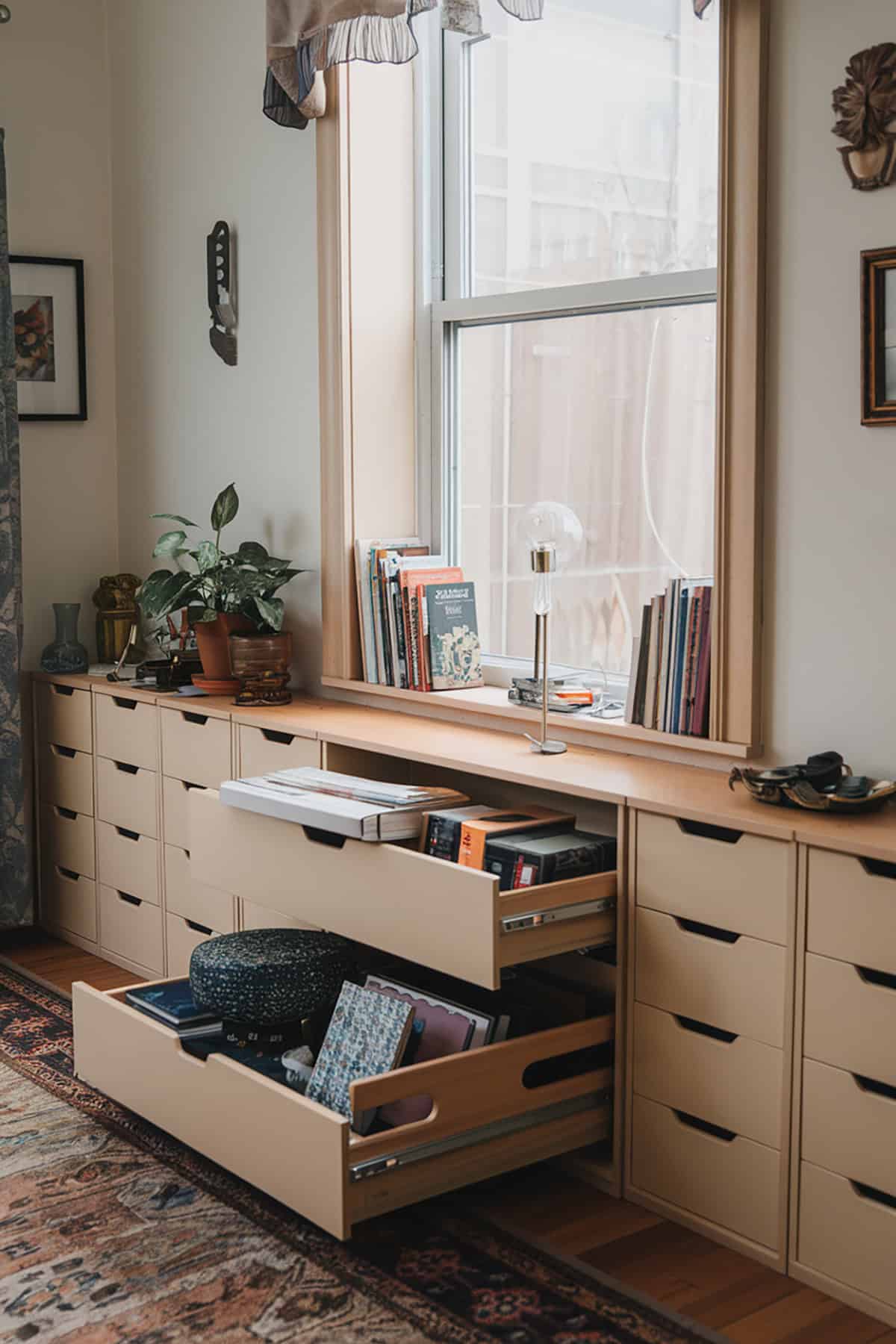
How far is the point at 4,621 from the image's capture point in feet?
11.9

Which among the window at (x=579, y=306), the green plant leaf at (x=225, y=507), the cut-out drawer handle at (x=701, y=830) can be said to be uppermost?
the window at (x=579, y=306)

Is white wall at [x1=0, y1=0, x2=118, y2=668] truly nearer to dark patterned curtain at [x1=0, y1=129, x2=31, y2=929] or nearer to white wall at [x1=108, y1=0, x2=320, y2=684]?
white wall at [x1=108, y1=0, x2=320, y2=684]

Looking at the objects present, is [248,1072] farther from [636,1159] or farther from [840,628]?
[840,628]

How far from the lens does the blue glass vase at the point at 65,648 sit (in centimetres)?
376

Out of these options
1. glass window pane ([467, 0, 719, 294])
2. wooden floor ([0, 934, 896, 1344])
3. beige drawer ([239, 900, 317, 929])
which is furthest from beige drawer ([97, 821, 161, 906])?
glass window pane ([467, 0, 719, 294])

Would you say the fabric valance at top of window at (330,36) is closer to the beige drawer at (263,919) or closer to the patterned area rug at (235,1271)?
the beige drawer at (263,919)

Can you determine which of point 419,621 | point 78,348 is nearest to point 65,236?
point 78,348

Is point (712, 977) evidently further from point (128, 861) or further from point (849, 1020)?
point (128, 861)

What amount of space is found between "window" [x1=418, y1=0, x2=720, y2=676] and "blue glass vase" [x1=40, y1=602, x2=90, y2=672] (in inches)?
44.3

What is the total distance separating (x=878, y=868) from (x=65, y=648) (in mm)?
2420

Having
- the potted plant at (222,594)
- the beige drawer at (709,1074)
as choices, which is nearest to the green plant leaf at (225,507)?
the potted plant at (222,594)

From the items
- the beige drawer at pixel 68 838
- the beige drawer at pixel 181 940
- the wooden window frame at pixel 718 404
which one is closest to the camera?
the wooden window frame at pixel 718 404

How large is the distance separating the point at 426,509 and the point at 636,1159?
1485 mm

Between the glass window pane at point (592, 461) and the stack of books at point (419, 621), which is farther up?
the glass window pane at point (592, 461)
